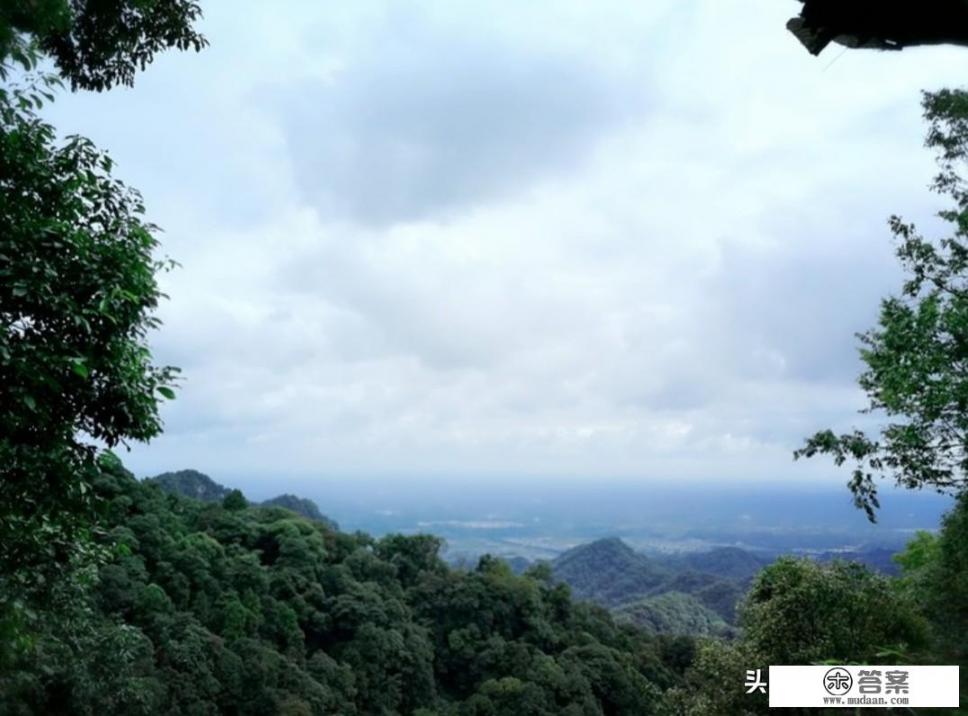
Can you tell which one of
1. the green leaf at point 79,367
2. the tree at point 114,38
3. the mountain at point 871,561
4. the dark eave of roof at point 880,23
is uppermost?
the tree at point 114,38

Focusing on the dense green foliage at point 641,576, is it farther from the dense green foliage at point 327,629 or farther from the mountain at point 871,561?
the dense green foliage at point 327,629

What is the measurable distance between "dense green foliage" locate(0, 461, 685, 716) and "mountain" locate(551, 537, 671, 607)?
39555mm

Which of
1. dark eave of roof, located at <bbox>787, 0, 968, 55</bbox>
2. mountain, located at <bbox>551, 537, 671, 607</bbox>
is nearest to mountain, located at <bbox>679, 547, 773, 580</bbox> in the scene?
mountain, located at <bbox>551, 537, 671, 607</bbox>

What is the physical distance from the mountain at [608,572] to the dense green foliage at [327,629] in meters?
39.6

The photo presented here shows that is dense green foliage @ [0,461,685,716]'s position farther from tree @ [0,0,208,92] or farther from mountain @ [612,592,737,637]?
mountain @ [612,592,737,637]

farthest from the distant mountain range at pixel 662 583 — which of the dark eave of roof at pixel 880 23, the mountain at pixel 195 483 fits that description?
the dark eave of roof at pixel 880 23

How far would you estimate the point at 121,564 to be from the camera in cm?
1984

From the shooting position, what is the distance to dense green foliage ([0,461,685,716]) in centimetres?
1834

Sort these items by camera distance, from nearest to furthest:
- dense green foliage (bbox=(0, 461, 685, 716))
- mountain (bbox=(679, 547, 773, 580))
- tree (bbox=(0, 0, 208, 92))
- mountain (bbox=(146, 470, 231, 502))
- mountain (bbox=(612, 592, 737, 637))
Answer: tree (bbox=(0, 0, 208, 92)) < dense green foliage (bbox=(0, 461, 685, 716)) < mountain (bbox=(612, 592, 737, 637)) < mountain (bbox=(146, 470, 231, 502)) < mountain (bbox=(679, 547, 773, 580))

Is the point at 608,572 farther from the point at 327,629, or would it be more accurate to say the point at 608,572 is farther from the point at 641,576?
the point at 327,629

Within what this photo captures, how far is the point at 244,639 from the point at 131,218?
20529mm

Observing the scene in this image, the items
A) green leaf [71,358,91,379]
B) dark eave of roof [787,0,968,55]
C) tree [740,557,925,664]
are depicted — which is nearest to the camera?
dark eave of roof [787,0,968,55]

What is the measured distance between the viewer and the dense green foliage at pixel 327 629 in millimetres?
18344

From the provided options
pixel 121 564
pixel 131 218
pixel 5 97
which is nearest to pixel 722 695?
pixel 131 218
